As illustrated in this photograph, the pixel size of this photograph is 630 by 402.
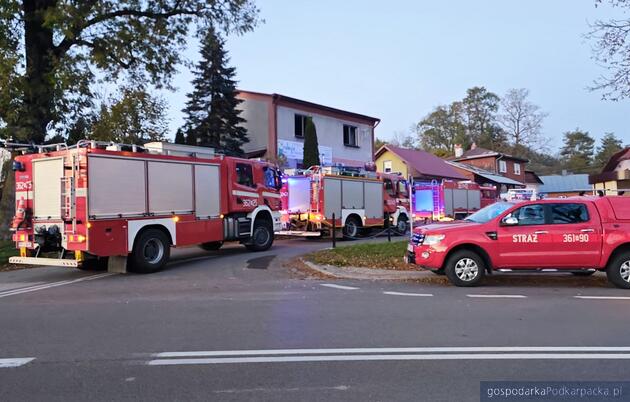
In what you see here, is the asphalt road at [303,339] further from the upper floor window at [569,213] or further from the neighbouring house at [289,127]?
the neighbouring house at [289,127]

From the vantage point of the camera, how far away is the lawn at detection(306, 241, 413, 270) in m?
12.3

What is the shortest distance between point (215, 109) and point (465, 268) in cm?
2189

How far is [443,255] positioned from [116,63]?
14.2 m

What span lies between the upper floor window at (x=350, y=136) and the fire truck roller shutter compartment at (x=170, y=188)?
22.1 metres

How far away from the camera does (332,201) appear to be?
20.1 meters

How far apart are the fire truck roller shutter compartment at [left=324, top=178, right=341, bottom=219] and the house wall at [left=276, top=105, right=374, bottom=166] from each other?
9.93 m

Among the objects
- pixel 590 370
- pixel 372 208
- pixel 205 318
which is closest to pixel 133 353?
pixel 205 318

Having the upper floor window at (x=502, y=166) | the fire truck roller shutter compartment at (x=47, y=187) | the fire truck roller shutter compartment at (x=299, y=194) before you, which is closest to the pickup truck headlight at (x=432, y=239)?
the fire truck roller shutter compartment at (x=47, y=187)

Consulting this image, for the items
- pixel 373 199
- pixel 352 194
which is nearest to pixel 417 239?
pixel 352 194

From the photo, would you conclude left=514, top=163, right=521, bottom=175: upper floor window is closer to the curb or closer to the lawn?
the lawn

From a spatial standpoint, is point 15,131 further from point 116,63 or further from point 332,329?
point 332,329

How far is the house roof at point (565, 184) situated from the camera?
67.7m

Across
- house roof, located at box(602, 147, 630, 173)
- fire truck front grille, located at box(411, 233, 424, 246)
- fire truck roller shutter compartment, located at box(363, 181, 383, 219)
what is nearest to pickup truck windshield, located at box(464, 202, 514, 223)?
fire truck front grille, located at box(411, 233, 424, 246)

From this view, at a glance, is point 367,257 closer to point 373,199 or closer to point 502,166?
point 373,199
